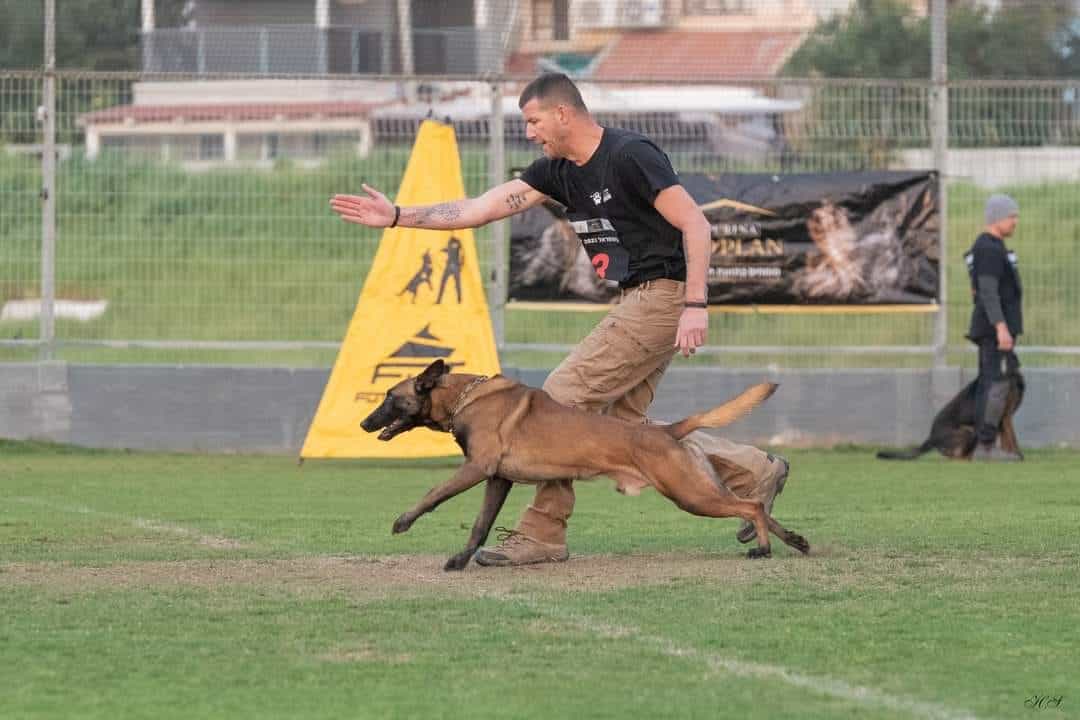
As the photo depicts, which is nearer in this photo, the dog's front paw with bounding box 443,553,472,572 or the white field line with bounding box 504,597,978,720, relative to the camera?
the white field line with bounding box 504,597,978,720

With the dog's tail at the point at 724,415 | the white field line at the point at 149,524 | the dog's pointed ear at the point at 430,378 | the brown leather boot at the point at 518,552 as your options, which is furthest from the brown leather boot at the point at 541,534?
the white field line at the point at 149,524

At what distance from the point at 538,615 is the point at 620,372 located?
1.62 metres

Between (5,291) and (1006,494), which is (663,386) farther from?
(5,291)

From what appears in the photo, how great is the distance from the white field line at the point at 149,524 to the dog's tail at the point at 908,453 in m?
6.49

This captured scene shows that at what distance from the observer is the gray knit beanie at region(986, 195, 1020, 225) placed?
46.9ft

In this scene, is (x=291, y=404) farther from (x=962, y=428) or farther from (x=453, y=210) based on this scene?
(x=453, y=210)

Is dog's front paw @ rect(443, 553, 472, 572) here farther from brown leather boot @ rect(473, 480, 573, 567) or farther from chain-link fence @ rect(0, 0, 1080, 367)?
chain-link fence @ rect(0, 0, 1080, 367)

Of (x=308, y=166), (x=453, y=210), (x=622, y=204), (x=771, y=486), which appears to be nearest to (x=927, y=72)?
(x=308, y=166)

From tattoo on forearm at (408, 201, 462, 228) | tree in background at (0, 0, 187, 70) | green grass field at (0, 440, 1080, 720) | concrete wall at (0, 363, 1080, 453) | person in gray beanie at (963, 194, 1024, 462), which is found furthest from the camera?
tree in background at (0, 0, 187, 70)

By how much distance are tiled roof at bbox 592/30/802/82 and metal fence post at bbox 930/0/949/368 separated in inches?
54.2

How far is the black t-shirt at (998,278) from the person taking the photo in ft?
46.9

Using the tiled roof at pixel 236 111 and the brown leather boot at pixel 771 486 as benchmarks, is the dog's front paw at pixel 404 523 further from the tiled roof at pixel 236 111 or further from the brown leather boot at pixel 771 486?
the tiled roof at pixel 236 111

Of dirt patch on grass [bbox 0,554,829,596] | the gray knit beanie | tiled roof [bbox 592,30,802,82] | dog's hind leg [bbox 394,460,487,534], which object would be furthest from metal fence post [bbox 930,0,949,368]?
dog's hind leg [bbox 394,460,487,534]

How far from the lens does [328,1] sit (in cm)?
1772
